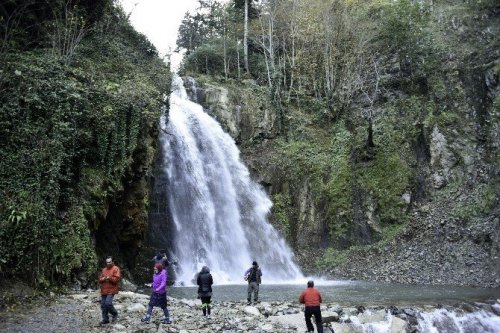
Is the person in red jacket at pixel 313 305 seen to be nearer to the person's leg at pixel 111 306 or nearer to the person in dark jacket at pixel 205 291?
the person in dark jacket at pixel 205 291

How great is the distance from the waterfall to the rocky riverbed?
26.3ft

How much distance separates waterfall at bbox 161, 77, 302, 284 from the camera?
69.9 feet

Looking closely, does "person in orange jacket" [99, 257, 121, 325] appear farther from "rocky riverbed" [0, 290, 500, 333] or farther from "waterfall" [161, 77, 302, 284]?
"waterfall" [161, 77, 302, 284]

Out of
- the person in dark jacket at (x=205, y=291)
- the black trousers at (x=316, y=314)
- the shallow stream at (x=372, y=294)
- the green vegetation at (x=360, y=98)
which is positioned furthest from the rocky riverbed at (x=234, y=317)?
the green vegetation at (x=360, y=98)

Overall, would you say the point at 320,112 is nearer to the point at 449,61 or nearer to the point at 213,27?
the point at 449,61

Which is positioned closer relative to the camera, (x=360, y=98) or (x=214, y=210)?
(x=214, y=210)

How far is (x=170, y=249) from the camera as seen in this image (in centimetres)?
2084

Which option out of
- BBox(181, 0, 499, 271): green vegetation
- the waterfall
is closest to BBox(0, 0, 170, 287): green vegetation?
the waterfall

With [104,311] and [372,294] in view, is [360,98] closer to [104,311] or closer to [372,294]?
[372,294]

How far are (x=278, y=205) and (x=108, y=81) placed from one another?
12201 mm

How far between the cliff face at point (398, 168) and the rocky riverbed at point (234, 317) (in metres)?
6.91

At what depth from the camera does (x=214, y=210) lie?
2328 cm

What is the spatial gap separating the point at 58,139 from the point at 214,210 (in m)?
11.2

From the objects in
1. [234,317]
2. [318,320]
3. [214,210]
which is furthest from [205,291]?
[214,210]
